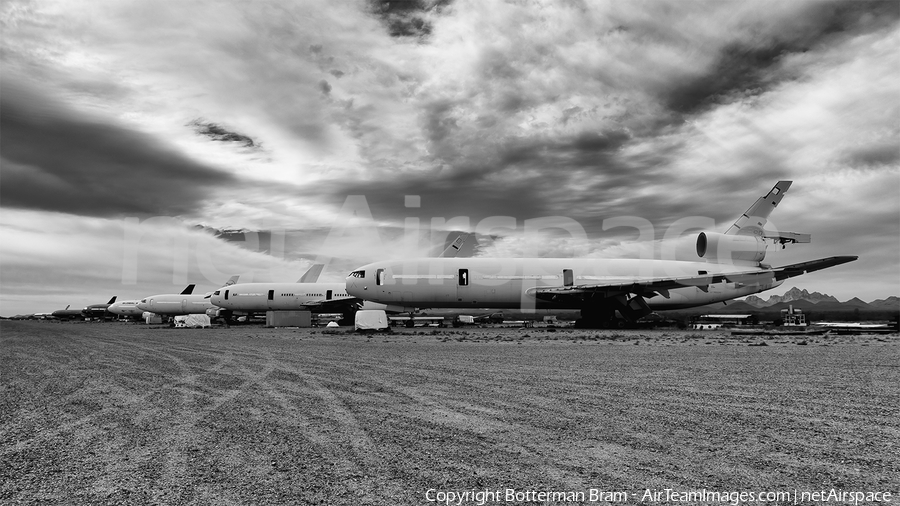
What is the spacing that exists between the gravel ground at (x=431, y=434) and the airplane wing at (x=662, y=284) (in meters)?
22.6

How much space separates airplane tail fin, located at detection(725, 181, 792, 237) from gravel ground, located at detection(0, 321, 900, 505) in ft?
105

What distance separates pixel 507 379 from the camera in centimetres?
1105

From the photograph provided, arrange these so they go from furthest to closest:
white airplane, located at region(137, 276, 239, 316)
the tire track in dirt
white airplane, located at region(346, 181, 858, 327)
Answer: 1. white airplane, located at region(137, 276, 239, 316)
2. white airplane, located at region(346, 181, 858, 327)
3. the tire track in dirt

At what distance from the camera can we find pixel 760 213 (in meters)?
40.9

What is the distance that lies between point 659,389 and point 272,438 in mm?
6633

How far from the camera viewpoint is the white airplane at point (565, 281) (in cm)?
3741

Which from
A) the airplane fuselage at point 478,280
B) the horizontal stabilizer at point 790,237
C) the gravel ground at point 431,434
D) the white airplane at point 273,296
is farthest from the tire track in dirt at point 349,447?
the white airplane at point 273,296

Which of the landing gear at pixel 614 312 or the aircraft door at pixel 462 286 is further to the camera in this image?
the aircraft door at pixel 462 286

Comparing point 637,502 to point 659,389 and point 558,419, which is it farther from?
point 659,389

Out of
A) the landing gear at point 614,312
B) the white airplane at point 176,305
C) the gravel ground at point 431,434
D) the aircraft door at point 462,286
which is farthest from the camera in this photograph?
the white airplane at point 176,305

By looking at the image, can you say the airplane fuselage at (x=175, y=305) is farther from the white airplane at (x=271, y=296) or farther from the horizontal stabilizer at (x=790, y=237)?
the horizontal stabilizer at (x=790, y=237)

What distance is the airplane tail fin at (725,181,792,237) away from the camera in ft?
132

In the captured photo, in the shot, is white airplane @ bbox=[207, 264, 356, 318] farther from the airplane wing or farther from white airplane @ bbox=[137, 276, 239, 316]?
the airplane wing

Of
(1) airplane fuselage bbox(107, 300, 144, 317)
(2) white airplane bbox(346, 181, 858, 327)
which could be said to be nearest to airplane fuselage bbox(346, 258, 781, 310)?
(2) white airplane bbox(346, 181, 858, 327)
